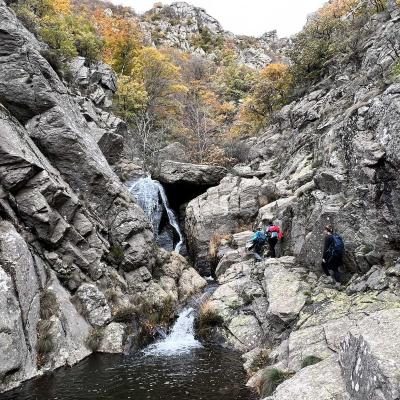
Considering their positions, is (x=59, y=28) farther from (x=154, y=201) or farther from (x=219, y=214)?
(x=219, y=214)

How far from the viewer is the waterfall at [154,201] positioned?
Answer: 104 ft

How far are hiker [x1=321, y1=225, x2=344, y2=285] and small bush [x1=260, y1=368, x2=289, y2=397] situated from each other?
5.90 m

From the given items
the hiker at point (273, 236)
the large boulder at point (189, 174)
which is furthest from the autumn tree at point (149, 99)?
the hiker at point (273, 236)

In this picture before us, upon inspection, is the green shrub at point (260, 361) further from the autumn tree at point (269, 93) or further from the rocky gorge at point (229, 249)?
the autumn tree at point (269, 93)

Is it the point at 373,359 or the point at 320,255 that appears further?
the point at 320,255

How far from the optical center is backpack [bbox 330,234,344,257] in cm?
1587

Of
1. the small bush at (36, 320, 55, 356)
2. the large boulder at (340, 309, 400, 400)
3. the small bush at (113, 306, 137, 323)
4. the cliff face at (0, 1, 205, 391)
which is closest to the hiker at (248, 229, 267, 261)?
the cliff face at (0, 1, 205, 391)

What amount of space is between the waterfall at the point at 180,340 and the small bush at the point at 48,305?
14.7 ft

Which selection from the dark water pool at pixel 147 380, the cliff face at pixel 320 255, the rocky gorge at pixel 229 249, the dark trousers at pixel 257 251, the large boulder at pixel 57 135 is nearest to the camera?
the cliff face at pixel 320 255

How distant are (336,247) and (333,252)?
0.26 metres

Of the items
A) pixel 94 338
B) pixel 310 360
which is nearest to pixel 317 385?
pixel 310 360

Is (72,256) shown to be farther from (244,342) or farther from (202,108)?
(202,108)

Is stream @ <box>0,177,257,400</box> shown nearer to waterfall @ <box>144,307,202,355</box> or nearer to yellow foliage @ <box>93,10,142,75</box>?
waterfall @ <box>144,307,202,355</box>

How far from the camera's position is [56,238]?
62.6 feet
